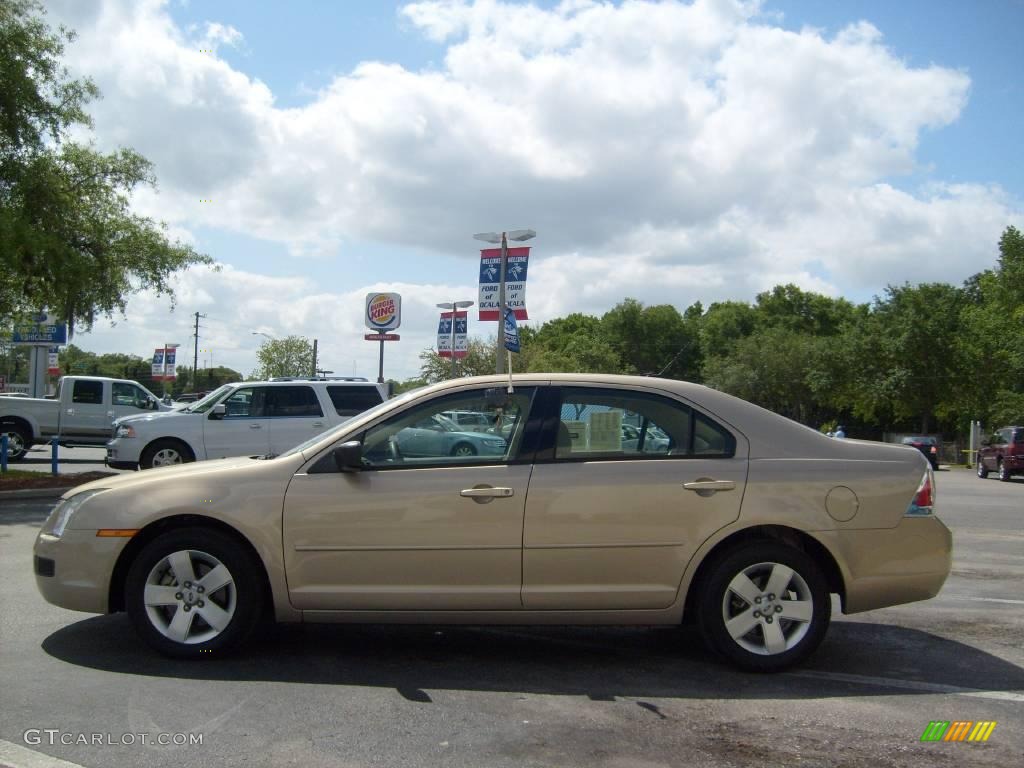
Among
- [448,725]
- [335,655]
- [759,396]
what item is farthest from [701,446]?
[759,396]

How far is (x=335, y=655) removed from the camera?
5.59 m

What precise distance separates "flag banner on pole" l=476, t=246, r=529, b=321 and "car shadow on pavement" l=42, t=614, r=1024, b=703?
18.5m

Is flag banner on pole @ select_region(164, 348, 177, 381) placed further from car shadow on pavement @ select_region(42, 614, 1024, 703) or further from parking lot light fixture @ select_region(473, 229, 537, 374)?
car shadow on pavement @ select_region(42, 614, 1024, 703)

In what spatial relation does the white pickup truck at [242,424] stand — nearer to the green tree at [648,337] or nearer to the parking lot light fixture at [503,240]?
the parking lot light fixture at [503,240]

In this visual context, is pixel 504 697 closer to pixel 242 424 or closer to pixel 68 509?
pixel 68 509

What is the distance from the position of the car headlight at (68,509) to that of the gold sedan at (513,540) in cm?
2

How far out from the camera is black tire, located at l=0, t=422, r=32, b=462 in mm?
22094

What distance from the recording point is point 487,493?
5.23 metres

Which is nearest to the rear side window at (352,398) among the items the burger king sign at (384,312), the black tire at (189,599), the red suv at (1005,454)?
the black tire at (189,599)

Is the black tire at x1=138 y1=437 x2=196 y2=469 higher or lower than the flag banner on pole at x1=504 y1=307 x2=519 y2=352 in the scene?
lower

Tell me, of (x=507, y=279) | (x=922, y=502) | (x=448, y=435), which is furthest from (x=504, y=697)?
(x=507, y=279)

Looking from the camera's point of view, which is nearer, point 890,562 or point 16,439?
point 890,562

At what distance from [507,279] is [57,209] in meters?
10.9

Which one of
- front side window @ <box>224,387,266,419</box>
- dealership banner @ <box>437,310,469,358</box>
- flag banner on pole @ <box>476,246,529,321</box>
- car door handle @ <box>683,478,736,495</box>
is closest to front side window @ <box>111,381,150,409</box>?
flag banner on pole @ <box>476,246,529,321</box>
